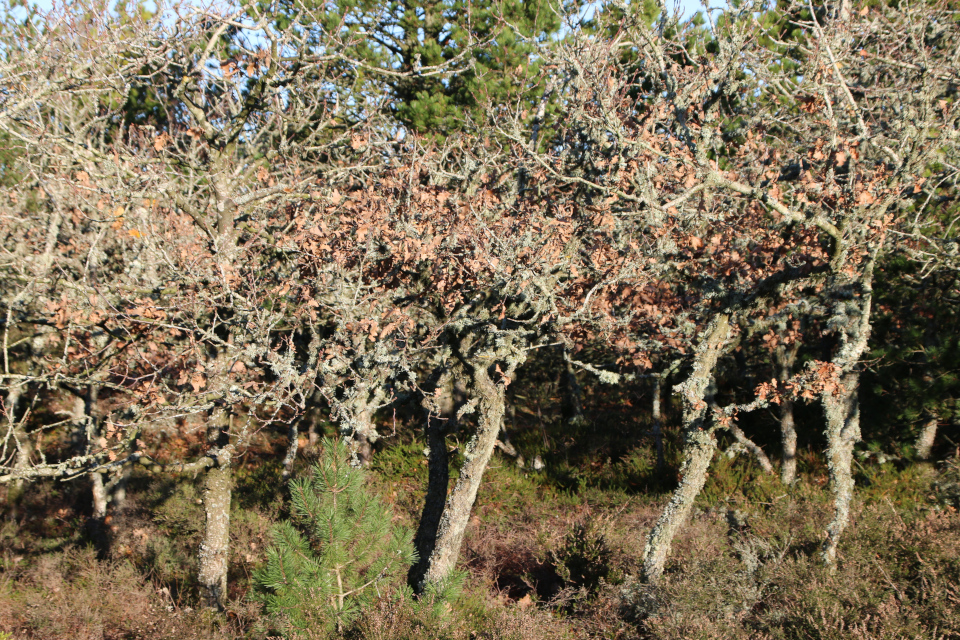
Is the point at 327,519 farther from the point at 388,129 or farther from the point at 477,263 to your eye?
the point at 388,129

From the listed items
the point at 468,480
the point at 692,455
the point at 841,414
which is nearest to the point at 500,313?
the point at 468,480

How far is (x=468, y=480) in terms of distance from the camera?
662cm

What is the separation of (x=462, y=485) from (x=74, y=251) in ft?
20.9

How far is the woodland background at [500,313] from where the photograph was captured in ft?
18.6

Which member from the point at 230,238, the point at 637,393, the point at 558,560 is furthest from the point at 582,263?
the point at 637,393

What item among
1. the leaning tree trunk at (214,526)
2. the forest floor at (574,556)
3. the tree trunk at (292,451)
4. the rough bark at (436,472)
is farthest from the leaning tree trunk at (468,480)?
the leaning tree trunk at (214,526)

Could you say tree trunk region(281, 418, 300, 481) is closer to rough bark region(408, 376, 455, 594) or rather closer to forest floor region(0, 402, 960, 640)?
forest floor region(0, 402, 960, 640)

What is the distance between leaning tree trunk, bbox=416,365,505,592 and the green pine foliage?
1011 mm

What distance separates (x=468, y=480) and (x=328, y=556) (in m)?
1.83

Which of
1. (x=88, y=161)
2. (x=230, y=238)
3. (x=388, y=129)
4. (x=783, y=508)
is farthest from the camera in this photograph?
(x=388, y=129)

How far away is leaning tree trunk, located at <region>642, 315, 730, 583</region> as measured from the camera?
634 cm

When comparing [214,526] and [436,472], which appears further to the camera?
[436,472]

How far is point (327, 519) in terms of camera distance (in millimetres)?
5203

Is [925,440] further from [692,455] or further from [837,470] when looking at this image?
[692,455]
